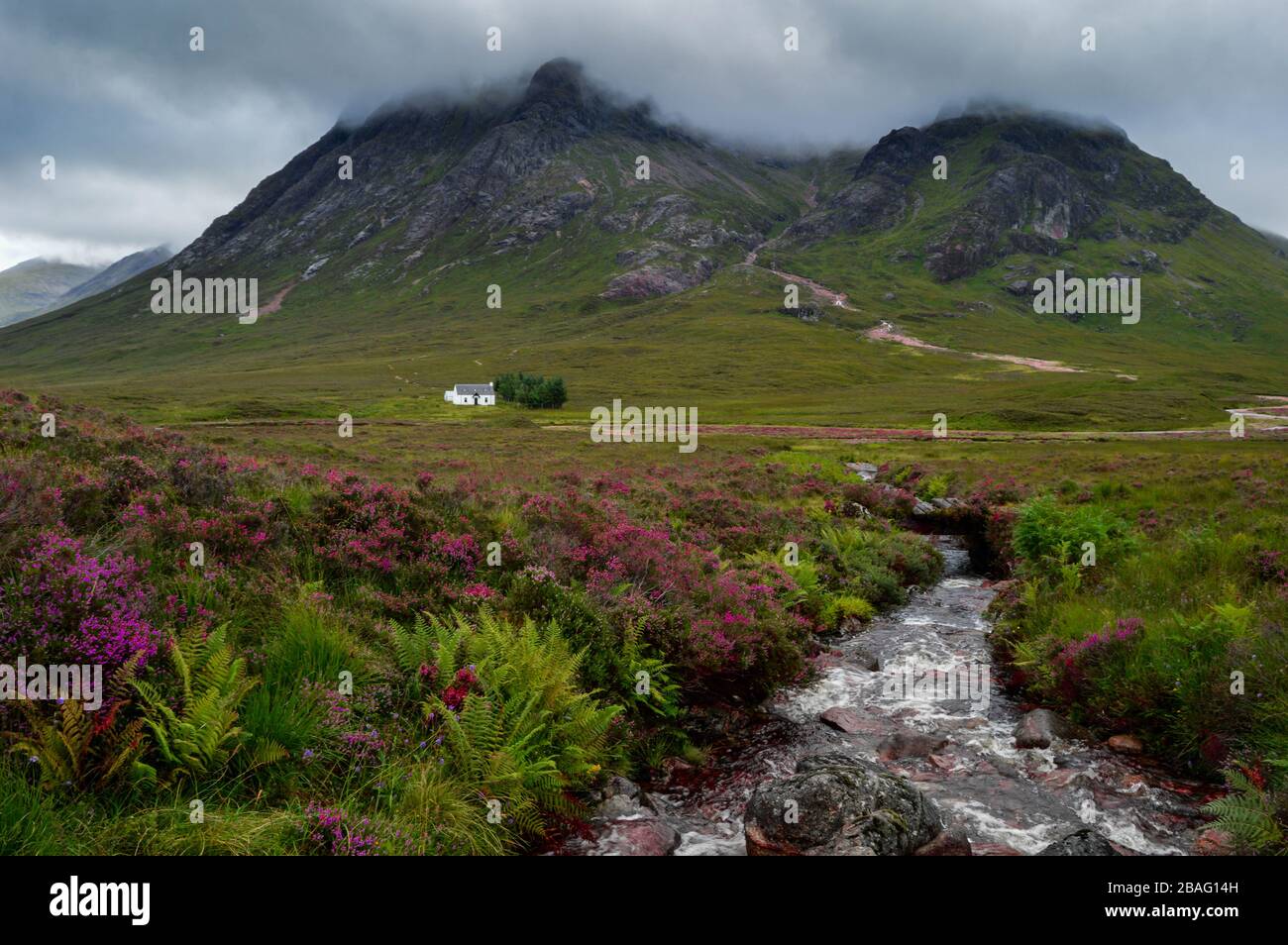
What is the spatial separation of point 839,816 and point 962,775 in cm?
302

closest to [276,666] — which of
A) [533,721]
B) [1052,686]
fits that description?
[533,721]

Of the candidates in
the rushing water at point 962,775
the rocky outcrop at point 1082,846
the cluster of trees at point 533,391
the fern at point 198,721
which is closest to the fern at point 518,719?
the rushing water at point 962,775

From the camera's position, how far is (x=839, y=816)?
20.5 ft

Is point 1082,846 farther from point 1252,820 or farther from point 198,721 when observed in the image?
point 198,721

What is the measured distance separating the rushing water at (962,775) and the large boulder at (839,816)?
49 cm

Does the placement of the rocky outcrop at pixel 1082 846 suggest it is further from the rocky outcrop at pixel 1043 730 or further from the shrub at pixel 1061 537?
the shrub at pixel 1061 537

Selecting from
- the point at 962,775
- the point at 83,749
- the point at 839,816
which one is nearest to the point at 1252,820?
the point at 962,775

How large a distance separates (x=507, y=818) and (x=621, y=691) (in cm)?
293

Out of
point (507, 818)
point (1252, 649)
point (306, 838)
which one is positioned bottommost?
point (507, 818)

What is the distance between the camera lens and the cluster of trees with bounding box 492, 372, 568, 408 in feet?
425

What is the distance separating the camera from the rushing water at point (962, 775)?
697 centimetres

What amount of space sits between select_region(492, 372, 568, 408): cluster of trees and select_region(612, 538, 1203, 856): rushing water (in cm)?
12128

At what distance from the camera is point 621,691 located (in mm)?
8781
